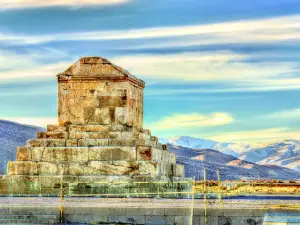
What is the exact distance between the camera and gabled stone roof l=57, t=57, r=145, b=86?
1425 inches

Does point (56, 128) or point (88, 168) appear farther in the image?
point (56, 128)

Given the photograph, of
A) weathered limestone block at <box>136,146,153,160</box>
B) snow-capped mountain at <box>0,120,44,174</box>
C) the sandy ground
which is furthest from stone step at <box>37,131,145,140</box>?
snow-capped mountain at <box>0,120,44,174</box>

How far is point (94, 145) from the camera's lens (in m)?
34.9

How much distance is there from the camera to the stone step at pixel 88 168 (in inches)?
1325

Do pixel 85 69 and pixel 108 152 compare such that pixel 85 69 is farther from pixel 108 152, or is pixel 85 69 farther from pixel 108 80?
pixel 108 152

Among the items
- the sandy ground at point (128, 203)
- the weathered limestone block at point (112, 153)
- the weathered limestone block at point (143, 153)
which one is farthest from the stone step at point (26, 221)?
the weathered limestone block at point (143, 153)

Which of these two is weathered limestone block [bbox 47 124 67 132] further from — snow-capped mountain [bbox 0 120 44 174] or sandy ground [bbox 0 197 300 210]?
snow-capped mountain [bbox 0 120 44 174]

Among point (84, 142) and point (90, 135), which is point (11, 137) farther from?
point (84, 142)

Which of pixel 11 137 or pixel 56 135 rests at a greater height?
pixel 11 137

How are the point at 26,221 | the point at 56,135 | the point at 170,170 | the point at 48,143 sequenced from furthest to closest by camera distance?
the point at 170,170, the point at 56,135, the point at 48,143, the point at 26,221

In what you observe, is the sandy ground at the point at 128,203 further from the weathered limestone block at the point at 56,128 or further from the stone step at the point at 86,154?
the weathered limestone block at the point at 56,128

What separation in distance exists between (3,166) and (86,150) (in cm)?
4958

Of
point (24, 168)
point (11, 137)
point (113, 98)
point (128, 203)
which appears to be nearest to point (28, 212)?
point (128, 203)

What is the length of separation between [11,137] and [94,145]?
69.9 metres
